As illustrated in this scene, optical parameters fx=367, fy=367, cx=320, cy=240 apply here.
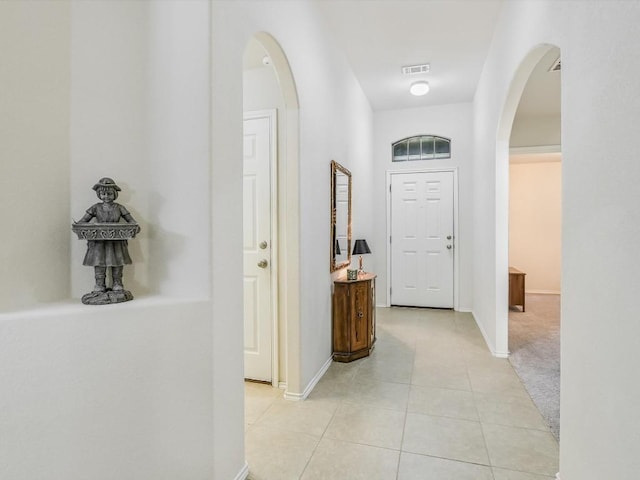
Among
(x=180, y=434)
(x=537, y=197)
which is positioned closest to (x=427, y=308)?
(x=537, y=197)

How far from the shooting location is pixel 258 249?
112 inches

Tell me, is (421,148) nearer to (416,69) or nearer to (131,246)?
(416,69)

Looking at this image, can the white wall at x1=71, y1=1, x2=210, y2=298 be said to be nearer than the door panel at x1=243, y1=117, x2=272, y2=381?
Yes

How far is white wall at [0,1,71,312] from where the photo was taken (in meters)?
1.23

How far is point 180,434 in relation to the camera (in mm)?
1468

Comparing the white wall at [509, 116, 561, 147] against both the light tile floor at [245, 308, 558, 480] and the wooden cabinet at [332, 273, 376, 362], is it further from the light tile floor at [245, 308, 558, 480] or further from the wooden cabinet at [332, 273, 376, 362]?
the wooden cabinet at [332, 273, 376, 362]

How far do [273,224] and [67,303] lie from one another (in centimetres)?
160

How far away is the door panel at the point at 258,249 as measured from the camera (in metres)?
2.83

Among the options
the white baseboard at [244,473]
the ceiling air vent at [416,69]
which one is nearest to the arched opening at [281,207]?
the white baseboard at [244,473]

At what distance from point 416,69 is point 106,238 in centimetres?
396

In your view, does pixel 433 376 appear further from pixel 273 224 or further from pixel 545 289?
pixel 545 289

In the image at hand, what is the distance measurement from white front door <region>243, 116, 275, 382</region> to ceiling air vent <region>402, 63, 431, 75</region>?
88.4 inches

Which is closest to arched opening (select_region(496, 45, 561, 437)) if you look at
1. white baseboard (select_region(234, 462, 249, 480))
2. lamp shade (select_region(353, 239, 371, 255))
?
lamp shade (select_region(353, 239, 371, 255))

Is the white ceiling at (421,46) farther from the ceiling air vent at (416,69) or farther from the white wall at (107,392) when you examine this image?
the white wall at (107,392)
